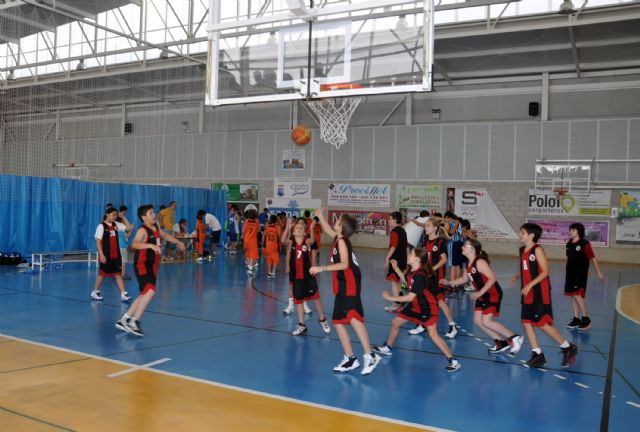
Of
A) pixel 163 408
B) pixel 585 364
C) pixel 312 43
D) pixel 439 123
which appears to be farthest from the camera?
pixel 439 123

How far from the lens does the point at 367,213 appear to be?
25.6 meters

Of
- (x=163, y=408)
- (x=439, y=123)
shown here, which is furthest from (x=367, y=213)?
(x=163, y=408)

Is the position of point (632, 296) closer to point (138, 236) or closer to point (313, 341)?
point (313, 341)

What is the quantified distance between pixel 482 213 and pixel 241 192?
12.2 metres

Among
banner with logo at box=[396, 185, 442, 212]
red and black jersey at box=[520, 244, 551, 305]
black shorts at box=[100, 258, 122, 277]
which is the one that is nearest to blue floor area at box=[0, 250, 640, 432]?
black shorts at box=[100, 258, 122, 277]

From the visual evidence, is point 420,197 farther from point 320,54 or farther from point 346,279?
point 346,279

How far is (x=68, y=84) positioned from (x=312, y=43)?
76.8 ft

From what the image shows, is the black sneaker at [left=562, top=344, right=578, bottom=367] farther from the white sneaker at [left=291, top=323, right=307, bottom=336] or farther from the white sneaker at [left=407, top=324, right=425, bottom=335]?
the white sneaker at [left=291, top=323, right=307, bottom=336]

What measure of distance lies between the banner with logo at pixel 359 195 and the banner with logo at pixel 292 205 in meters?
0.94

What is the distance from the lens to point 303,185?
27.0m

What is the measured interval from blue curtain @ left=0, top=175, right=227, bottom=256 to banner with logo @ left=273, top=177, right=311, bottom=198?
33.8 ft

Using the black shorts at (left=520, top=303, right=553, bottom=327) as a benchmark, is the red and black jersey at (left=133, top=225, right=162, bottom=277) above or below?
above

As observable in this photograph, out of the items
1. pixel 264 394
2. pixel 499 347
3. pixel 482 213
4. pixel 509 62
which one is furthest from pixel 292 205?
pixel 264 394

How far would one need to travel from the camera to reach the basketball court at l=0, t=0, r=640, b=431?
514cm
